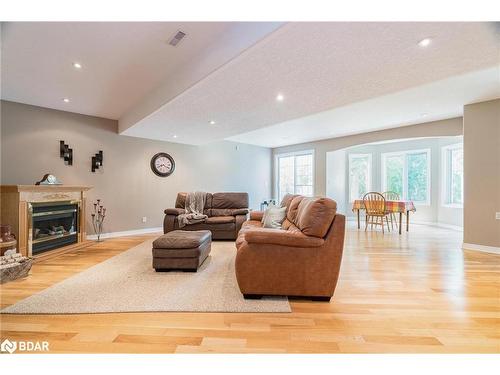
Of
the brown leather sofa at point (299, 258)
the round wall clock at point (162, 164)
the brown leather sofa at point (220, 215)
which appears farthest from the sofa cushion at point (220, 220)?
the brown leather sofa at point (299, 258)

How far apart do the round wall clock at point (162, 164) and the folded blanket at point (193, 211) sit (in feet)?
4.49

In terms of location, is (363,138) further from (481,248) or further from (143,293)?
(143,293)

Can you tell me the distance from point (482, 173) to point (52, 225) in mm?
7121

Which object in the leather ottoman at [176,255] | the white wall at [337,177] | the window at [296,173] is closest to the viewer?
the leather ottoman at [176,255]

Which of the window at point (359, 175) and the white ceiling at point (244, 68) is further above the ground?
the white ceiling at point (244, 68)

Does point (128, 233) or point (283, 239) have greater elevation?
point (283, 239)

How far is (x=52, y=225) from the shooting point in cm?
376

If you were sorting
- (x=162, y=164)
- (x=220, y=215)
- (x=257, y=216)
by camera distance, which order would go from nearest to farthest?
1. (x=257, y=216)
2. (x=220, y=215)
3. (x=162, y=164)

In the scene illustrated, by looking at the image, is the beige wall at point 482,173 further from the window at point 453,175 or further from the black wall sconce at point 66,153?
the black wall sconce at point 66,153

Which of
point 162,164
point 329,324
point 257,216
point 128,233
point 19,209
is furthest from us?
point 162,164

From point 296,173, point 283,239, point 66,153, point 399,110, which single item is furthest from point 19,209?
point 296,173

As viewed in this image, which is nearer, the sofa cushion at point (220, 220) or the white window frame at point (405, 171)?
the sofa cushion at point (220, 220)

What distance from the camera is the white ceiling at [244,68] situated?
1898 millimetres
